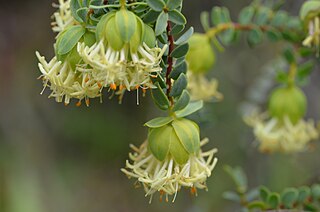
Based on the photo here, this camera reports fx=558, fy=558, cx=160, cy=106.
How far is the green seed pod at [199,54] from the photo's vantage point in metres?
1.25

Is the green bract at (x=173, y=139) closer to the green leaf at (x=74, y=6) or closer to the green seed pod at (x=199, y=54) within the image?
the green leaf at (x=74, y=6)

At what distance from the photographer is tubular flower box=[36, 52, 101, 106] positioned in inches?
33.1

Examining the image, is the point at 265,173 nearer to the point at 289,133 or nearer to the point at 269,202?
the point at 289,133

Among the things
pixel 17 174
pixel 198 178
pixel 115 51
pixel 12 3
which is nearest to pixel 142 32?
pixel 115 51

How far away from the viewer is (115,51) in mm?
827

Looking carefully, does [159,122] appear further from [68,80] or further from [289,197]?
[289,197]

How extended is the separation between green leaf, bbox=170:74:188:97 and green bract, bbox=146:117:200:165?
5 centimetres

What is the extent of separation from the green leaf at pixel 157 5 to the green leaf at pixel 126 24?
0.12 feet

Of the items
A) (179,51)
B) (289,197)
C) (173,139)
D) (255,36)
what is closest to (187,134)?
(173,139)

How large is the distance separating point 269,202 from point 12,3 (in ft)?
7.79

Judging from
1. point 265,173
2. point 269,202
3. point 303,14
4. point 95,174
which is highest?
point 303,14

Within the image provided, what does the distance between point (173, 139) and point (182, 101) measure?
64 mm

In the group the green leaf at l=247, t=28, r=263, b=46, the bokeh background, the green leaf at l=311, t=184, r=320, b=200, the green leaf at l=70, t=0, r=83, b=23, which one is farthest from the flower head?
the bokeh background

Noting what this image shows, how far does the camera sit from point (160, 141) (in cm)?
91
